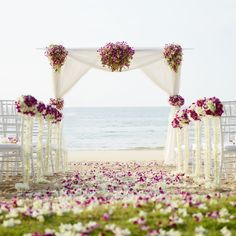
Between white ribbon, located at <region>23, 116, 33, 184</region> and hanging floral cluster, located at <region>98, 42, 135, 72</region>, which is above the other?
hanging floral cluster, located at <region>98, 42, 135, 72</region>

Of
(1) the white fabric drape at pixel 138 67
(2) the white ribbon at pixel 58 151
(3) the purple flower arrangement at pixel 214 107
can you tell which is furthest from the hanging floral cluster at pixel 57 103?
(3) the purple flower arrangement at pixel 214 107

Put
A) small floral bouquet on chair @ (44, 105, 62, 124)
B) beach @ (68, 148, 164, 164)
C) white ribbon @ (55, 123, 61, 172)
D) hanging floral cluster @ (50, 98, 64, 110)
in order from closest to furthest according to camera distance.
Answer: small floral bouquet on chair @ (44, 105, 62, 124)
white ribbon @ (55, 123, 61, 172)
hanging floral cluster @ (50, 98, 64, 110)
beach @ (68, 148, 164, 164)

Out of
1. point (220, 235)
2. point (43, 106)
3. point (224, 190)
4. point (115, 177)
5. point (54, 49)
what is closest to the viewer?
point (220, 235)

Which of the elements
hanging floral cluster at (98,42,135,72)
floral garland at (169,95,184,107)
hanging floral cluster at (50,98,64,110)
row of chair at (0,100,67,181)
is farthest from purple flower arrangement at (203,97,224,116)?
hanging floral cluster at (50,98,64,110)

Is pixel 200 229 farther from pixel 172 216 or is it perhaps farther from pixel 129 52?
pixel 129 52

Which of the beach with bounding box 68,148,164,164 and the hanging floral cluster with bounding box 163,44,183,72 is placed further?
the beach with bounding box 68,148,164,164

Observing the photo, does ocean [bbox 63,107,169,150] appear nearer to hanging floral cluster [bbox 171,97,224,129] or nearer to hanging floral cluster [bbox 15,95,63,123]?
hanging floral cluster [bbox 171,97,224,129]

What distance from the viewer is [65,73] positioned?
12977 mm

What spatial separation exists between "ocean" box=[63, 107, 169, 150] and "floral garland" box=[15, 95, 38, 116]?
1543 centimetres

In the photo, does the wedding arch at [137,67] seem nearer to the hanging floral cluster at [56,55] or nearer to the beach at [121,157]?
the hanging floral cluster at [56,55]

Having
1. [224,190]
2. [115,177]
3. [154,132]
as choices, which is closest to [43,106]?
[115,177]

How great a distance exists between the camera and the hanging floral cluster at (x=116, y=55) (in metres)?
12.6

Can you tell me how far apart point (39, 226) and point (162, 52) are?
870 centimetres

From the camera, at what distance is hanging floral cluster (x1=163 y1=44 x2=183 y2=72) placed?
Result: 507 inches
